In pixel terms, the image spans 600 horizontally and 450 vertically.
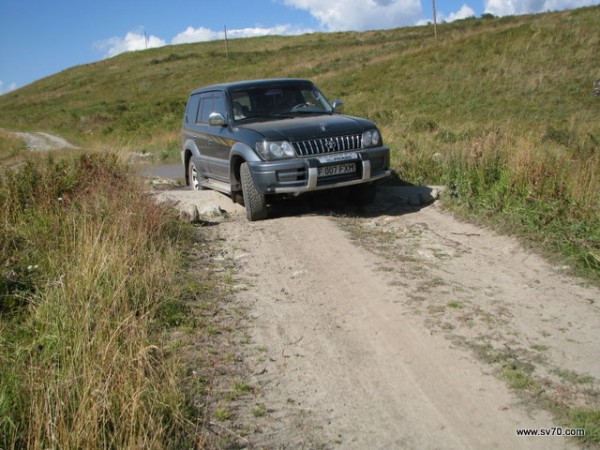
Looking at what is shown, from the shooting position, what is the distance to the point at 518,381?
134 inches

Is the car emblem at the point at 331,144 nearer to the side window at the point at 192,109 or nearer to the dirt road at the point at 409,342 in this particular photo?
the dirt road at the point at 409,342

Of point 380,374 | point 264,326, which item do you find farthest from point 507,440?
→ point 264,326

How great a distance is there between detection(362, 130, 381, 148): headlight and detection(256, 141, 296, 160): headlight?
1007 millimetres

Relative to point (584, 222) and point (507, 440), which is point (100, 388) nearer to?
point (507, 440)

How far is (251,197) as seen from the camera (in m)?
7.58

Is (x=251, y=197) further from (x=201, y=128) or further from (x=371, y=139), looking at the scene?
(x=201, y=128)

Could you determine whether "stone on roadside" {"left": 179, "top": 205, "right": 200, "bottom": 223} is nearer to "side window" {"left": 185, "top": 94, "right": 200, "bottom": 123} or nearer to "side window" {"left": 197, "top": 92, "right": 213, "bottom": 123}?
"side window" {"left": 197, "top": 92, "right": 213, "bottom": 123}

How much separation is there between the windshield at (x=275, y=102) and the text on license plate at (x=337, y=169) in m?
1.42

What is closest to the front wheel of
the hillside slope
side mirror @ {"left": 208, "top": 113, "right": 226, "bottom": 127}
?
side mirror @ {"left": 208, "top": 113, "right": 226, "bottom": 127}

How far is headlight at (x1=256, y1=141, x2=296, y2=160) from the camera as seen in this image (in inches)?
284

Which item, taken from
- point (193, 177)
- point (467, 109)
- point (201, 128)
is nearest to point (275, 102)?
point (201, 128)

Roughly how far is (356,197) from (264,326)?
13.6 ft

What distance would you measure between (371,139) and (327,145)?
0.68m

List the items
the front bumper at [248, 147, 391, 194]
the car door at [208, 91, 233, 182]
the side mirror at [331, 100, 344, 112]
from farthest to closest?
the side mirror at [331, 100, 344, 112], the car door at [208, 91, 233, 182], the front bumper at [248, 147, 391, 194]
